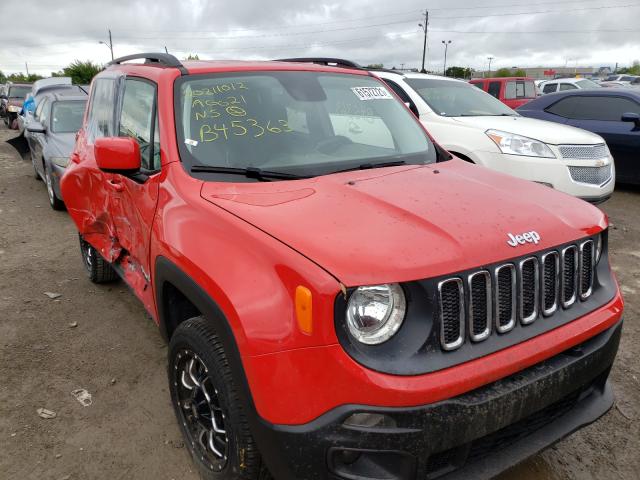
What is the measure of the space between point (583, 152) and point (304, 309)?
5226 mm

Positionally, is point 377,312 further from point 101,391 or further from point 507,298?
point 101,391

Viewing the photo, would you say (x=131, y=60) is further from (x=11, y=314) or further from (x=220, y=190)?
(x=11, y=314)

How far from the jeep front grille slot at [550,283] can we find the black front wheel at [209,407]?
1.22 meters

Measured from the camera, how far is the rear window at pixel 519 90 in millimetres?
13805

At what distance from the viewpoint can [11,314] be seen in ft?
13.8

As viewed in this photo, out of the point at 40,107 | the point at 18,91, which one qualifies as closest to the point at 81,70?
the point at 18,91

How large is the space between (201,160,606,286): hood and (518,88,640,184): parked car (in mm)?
6411

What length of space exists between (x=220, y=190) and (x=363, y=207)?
2.21 feet

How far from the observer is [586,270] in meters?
2.24

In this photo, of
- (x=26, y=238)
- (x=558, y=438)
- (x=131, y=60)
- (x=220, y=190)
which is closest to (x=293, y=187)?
(x=220, y=190)

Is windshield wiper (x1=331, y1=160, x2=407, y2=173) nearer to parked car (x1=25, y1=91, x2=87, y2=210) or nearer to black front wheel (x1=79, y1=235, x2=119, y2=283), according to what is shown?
black front wheel (x1=79, y1=235, x2=119, y2=283)

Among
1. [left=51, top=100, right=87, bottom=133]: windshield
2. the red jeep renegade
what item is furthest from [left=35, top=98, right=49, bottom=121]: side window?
the red jeep renegade

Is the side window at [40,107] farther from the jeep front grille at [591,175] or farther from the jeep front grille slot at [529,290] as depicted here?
the jeep front grille slot at [529,290]

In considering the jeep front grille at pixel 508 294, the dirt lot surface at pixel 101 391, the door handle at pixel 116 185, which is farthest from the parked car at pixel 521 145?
the jeep front grille at pixel 508 294
